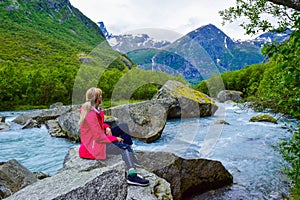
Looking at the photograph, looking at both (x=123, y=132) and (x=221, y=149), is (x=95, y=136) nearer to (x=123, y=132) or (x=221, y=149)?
(x=123, y=132)

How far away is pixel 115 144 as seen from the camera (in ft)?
17.3

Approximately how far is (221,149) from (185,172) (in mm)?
5437

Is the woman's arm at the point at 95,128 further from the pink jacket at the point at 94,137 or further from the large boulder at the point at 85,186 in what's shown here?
the large boulder at the point at 85,186

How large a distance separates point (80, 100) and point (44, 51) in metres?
74.7

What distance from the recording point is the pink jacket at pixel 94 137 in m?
5.02

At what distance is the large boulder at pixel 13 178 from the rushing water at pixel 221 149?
2.45 metres

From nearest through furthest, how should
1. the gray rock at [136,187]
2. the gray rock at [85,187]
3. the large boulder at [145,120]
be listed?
the gray rock at [85,187] → the gray rock at [136,187] → the large boulder at [145,120]

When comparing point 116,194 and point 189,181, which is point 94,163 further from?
point 189,181

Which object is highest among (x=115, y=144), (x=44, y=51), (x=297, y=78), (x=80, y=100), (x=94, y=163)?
(x=44, y=51)

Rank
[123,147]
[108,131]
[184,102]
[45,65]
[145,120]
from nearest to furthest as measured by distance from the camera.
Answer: [123,147], [108,131], [145,120], [184,102], [45,65]

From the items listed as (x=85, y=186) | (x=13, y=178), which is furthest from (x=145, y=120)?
(x=85, y=186)

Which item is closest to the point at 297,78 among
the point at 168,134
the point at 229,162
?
the point at 229,162

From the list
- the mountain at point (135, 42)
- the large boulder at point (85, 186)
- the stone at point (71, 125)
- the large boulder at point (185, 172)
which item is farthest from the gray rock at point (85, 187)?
the mountain at point (135, 42)

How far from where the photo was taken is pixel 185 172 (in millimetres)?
6785
